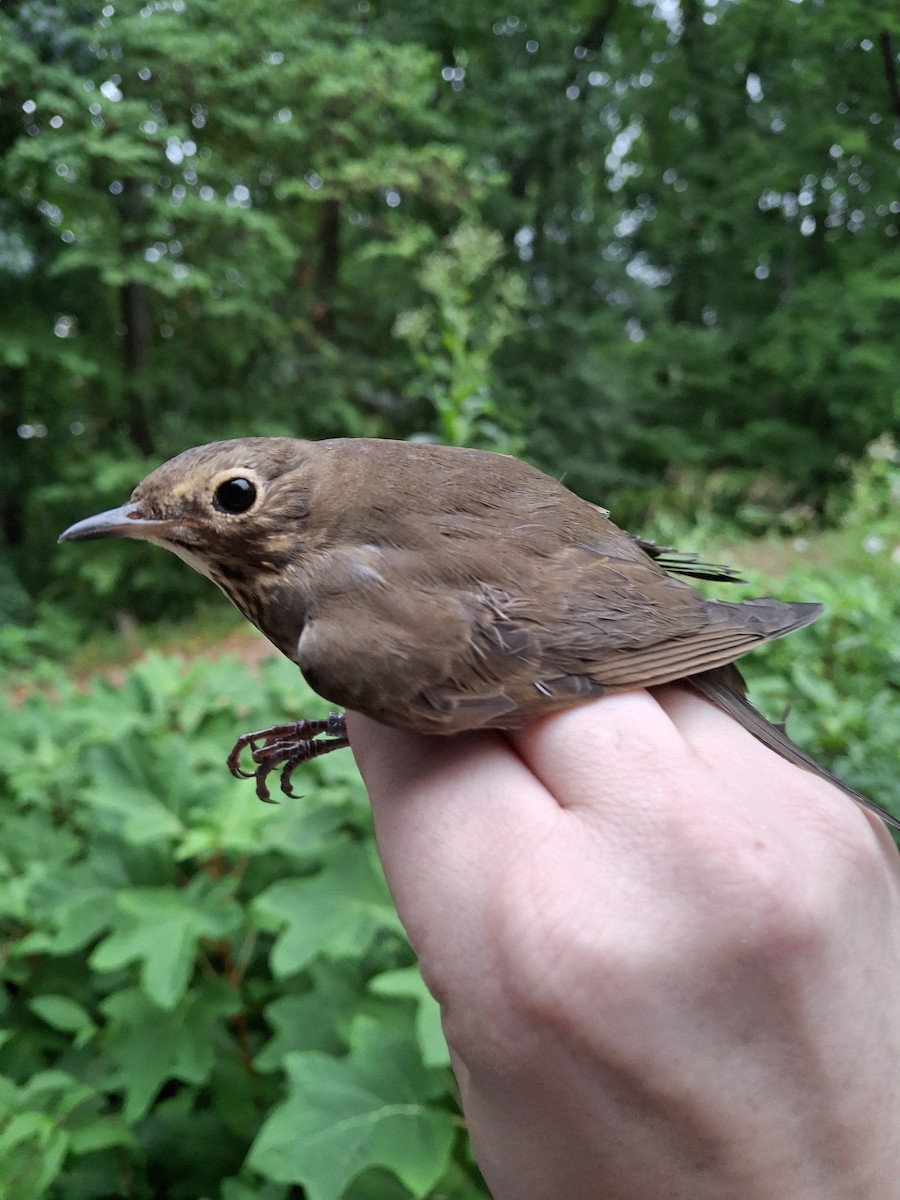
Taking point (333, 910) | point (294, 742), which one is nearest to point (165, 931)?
point (333, 910)

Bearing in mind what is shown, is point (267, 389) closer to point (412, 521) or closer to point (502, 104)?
point (502, 104)

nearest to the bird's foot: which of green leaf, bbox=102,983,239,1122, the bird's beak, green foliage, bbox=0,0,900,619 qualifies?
the bird's beak

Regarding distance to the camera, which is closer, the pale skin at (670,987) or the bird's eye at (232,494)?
the pale skin at (670,987)

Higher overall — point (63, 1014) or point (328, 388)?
point (63, 1014)

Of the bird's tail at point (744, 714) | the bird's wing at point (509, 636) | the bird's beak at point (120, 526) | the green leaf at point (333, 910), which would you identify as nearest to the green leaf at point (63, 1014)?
the green leaf at point (333, 910)

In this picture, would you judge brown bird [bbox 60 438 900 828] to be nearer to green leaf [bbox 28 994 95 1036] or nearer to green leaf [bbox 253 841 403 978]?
green leaf [bbox 253 841 403 978]

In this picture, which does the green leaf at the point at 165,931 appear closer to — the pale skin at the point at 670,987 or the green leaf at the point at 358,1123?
the green leaf at the point at 358,1123

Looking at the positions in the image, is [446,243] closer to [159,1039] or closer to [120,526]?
[120,526]
